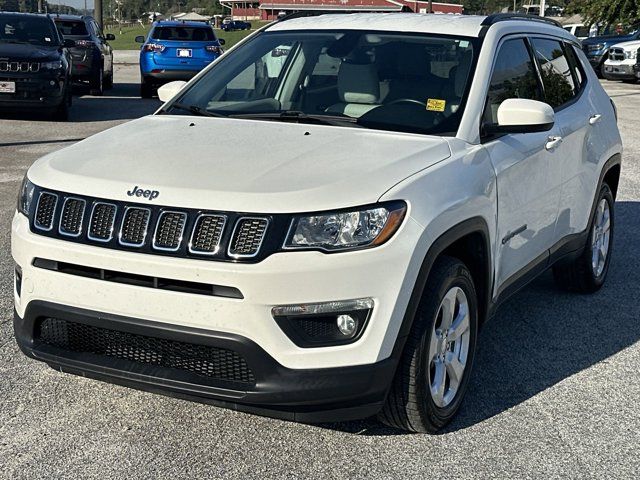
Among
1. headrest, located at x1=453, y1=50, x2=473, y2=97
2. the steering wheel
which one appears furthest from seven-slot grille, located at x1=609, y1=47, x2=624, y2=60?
the steering wheel

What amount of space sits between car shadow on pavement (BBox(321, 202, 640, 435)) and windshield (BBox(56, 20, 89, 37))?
51.9 ft

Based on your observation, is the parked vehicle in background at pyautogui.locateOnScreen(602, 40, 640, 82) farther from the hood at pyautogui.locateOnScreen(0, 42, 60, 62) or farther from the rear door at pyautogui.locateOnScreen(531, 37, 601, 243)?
the rear door at pyautogui.locateOnScreen(531, 37, 601, 243)

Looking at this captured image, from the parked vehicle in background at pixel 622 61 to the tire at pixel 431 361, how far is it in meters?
25.1

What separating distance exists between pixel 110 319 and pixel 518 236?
2123 millimetres

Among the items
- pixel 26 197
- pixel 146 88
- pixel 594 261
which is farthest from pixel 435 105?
pixel 146 88

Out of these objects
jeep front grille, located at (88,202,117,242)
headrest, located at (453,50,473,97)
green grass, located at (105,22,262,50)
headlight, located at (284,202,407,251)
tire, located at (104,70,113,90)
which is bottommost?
green grass, located at (105,22,262,50)

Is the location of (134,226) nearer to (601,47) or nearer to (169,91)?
(169,91)

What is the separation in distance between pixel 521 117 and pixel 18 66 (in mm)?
11602

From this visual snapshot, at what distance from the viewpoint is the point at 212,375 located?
141 inches

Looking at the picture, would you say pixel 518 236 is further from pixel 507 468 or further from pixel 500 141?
pixel 507 468

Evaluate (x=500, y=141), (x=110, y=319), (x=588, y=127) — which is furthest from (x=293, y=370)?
(x=588, y=127)

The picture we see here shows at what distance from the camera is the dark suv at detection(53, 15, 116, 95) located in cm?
1944

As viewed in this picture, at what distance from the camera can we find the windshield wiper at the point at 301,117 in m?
4.57

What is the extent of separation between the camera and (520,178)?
468cm
